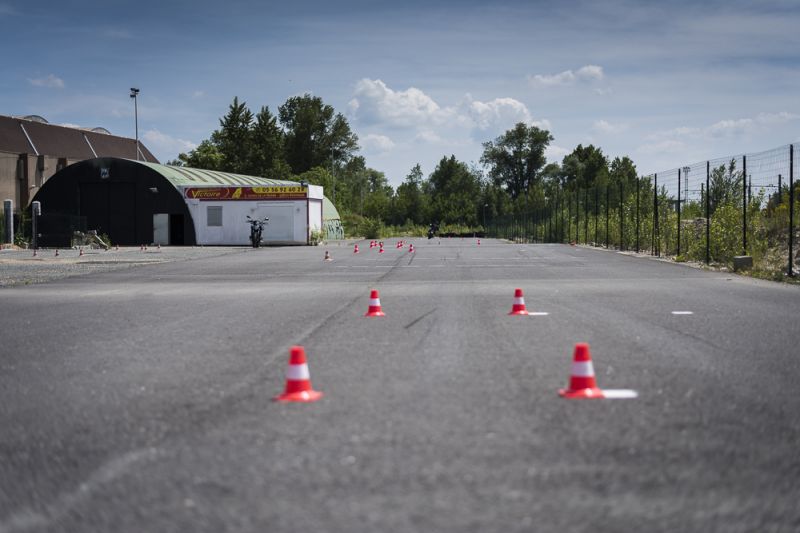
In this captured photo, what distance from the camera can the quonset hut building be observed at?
56562 mm

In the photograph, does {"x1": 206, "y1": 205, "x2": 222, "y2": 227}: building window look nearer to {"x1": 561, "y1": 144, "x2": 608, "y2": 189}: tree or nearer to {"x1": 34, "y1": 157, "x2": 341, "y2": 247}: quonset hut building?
{"x1": 34, "y1": 157, "x2": 341, "y2": 247}: quonset hut building

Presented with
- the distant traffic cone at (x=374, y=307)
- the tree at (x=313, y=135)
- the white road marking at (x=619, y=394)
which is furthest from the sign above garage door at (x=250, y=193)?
the tree at (x=313, y=135)

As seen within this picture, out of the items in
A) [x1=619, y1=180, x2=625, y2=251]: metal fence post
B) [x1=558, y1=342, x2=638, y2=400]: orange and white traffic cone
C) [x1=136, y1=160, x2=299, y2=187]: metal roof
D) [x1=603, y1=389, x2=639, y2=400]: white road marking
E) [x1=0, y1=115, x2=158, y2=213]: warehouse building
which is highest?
[x1=0, y1=115, x2=158, y2=213]: warehouse building

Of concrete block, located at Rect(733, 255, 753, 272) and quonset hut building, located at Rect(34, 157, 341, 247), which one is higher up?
quonset hut building, located at Rect(34, 157, 341, 247)

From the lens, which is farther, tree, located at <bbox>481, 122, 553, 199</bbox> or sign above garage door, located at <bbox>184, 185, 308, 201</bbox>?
tree, located at <bbox>481, 122, 553, 199</bbox>

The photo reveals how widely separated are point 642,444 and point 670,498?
1.03 metres

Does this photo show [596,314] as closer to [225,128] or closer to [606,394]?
[606,394]

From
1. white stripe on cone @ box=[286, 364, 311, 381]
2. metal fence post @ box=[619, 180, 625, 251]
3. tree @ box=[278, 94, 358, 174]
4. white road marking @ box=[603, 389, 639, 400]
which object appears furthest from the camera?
tree @ box=[278, 94, 358, 174]

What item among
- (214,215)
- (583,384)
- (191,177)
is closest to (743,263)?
(583,384)

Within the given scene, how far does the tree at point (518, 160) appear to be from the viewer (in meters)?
154

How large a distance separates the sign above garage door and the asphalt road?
43.6 m

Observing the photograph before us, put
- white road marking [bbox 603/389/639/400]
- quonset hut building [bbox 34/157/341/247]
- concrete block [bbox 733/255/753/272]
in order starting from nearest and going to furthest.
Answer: white road marking [bbox 603/389/639/400] < concrete block [bbox 733/255/753/272] < quonset hut building [bbox 34/157/341/247]

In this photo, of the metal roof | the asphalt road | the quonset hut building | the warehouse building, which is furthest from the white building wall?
the asphalt road

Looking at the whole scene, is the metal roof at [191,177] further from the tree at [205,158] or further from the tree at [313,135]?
the tree at [313,135]
